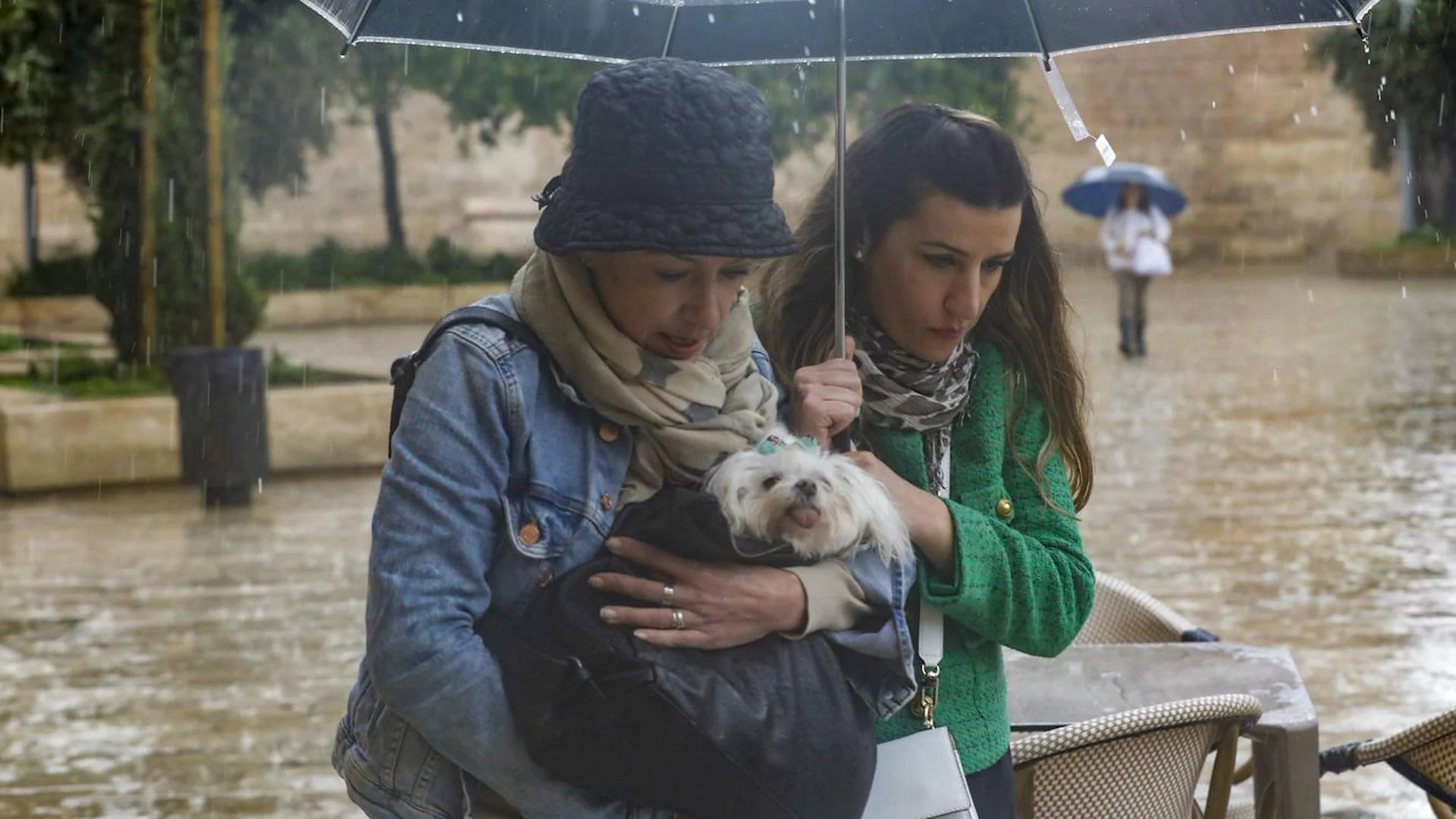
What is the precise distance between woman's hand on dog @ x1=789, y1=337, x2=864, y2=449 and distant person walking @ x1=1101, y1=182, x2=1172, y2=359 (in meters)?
14.7

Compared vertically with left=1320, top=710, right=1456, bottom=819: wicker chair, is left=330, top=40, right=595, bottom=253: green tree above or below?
above

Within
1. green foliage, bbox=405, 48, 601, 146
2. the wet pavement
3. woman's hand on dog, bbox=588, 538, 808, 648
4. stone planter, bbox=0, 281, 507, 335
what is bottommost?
stone planter, bbox=0, 281, 507, 335

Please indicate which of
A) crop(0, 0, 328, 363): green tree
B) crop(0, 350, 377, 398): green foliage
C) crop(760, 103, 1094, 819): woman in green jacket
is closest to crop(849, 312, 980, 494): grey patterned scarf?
crop(760, 103, 1094, 819): woman in green jacket

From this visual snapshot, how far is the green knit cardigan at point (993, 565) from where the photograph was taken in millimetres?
2203

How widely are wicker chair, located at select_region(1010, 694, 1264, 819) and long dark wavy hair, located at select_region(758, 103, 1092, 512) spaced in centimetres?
40

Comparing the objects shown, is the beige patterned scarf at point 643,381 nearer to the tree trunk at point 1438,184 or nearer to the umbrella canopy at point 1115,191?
the umbrella canopy at point 1115,191

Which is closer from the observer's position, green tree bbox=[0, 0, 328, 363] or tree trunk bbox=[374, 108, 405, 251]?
green tree bbox=[0, 0, 328, 363]

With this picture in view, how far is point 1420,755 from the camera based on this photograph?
3355 mm

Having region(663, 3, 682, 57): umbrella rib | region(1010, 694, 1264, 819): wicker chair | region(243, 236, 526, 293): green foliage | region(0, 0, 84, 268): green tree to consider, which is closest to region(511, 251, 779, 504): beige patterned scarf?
region(663, 3, 682, 57): umbrella rib

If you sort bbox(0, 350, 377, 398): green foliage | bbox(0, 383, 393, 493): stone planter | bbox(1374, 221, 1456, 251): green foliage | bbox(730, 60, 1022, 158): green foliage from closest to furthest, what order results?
bbox(0, 383, 393, 493): stone planter, bbox(0, 350, 377, 398): green foliage, bbox(730, 60, 1022, 158): green foliage, bbox(1374, 221, 1456, 251): green foliage

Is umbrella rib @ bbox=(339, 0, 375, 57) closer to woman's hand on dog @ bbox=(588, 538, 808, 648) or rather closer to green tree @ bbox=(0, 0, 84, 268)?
woman's hand on dog @ bbox=(588, 538, 808, 648)

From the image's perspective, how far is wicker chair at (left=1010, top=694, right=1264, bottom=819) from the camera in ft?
8.85

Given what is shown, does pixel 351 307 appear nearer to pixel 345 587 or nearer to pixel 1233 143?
pixel 345 587

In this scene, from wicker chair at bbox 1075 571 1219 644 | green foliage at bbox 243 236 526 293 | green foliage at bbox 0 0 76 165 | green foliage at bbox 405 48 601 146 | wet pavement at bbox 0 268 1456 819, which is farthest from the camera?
green foliage at bbox 243 236 526 293
